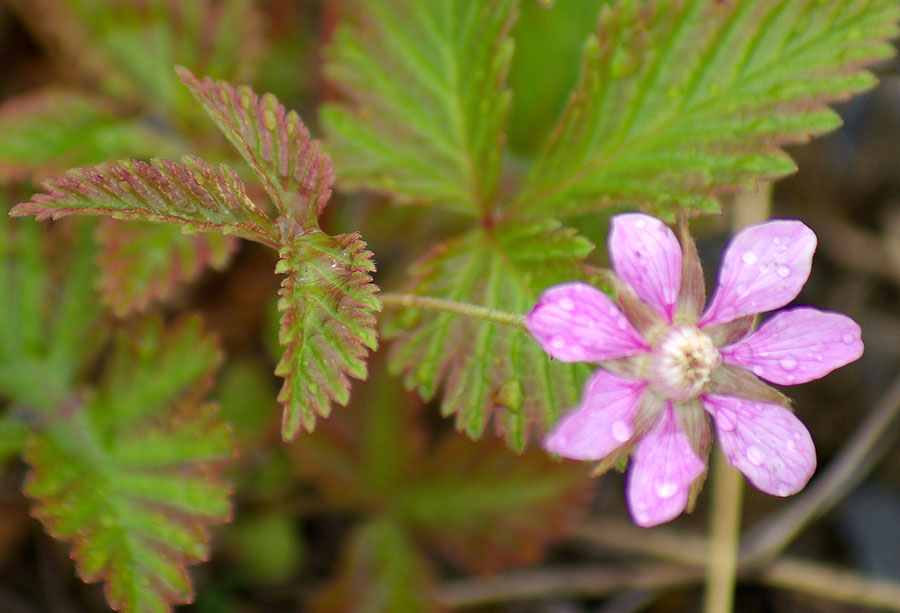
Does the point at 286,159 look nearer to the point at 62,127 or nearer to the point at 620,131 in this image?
the point at 620,131

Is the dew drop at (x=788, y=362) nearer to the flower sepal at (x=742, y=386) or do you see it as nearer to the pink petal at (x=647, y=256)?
the flower sepal at (x=742, y=386)

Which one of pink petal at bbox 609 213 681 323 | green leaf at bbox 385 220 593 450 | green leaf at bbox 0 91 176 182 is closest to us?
pink petal at bbox 609 213 681 323

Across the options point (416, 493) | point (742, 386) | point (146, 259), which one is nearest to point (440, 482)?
point (416, 493)

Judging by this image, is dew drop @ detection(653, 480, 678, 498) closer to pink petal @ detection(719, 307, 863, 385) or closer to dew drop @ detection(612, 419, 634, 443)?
dew drop @ detection(612, 419, 634, 443)

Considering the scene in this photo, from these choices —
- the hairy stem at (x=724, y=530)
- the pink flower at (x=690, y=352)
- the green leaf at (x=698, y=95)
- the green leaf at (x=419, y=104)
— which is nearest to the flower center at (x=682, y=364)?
the pink flower at (x=690, y=352)

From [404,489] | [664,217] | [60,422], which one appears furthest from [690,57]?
[60,422]

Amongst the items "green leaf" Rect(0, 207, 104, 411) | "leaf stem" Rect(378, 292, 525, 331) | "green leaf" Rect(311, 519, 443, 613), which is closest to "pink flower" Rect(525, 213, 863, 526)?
"leaf stem" Rect(378, 292, 525, 331)
